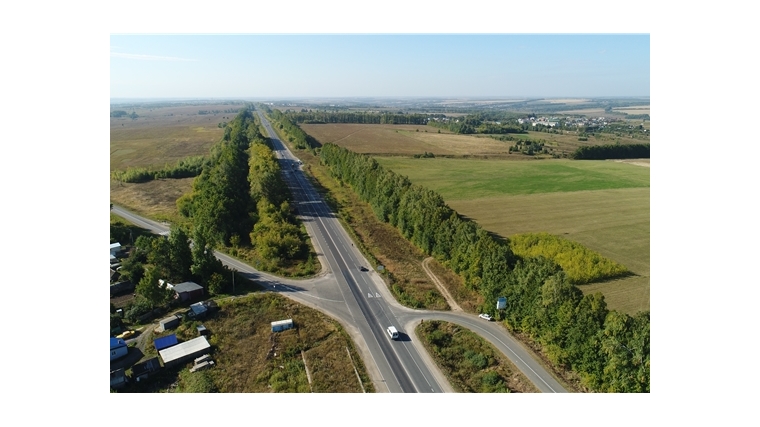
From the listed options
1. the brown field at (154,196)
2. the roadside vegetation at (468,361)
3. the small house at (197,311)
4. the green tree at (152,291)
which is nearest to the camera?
the roadside vegetation at (468,361)

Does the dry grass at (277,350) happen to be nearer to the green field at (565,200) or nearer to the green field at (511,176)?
the green field at (565,200)

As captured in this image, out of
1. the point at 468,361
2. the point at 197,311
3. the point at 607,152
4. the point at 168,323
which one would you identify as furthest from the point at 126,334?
the point at 607,152

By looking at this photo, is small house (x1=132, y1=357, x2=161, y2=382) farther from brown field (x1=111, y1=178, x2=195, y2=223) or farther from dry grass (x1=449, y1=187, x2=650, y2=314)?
dry grass (x1=449, y1=187, x2=650, y2=314)

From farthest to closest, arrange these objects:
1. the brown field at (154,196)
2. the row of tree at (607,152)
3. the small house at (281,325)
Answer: the row of tree at (607,152) → the brown field at (154,196) → the small house at (281,325)

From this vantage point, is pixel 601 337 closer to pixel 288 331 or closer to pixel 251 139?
pixel 288 331

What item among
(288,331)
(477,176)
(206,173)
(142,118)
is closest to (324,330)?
(288,331)

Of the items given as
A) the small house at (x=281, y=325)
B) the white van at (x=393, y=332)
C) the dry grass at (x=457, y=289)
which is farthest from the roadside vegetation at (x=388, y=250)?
the small house at (x=281, y=325)

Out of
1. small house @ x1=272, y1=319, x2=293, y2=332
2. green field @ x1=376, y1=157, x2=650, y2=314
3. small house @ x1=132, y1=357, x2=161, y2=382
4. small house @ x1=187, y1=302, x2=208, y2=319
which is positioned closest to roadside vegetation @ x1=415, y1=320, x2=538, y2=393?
small house @ x1=272, y1=319, x2=293, y2=332
